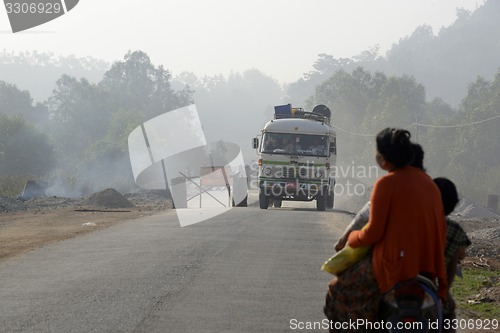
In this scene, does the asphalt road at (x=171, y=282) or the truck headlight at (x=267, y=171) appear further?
the truck headlight at (x=267, y=171)

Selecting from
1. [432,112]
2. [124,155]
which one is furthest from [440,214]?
[432,112]

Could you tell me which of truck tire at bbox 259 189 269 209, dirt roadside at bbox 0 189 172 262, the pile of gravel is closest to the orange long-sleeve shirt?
dirt roadside at bbox 0 189 172 262

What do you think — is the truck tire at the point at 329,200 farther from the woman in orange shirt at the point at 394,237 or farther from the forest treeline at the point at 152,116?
the woman in orange shirt at the point at 394,237

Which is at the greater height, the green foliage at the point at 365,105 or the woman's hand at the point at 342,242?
the woman's hand at the point at 342,242

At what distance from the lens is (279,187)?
2864 centimetres

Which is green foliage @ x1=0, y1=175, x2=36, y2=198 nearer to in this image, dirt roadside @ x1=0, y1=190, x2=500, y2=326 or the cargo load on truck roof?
dirt roadside @ x1=0, y1=190, x2=500, y2=326

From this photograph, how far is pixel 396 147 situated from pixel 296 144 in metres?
22.0

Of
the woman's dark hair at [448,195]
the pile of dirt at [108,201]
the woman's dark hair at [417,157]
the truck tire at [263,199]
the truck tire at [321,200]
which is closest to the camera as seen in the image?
the woman's dark hair at [417,157]

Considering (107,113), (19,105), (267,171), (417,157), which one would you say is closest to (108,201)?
(267,171)

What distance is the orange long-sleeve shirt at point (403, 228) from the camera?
5832 millimetres

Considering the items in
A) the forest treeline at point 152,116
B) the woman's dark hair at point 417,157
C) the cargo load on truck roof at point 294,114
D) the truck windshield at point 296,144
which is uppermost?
the woman's dark hair at point 417,157

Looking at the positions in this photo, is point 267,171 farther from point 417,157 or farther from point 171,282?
point 417,157

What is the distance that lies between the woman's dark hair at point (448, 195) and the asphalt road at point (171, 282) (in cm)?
306

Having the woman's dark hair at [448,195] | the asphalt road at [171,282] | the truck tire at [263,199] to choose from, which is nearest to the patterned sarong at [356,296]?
the woman's dark hair at [448,195]
